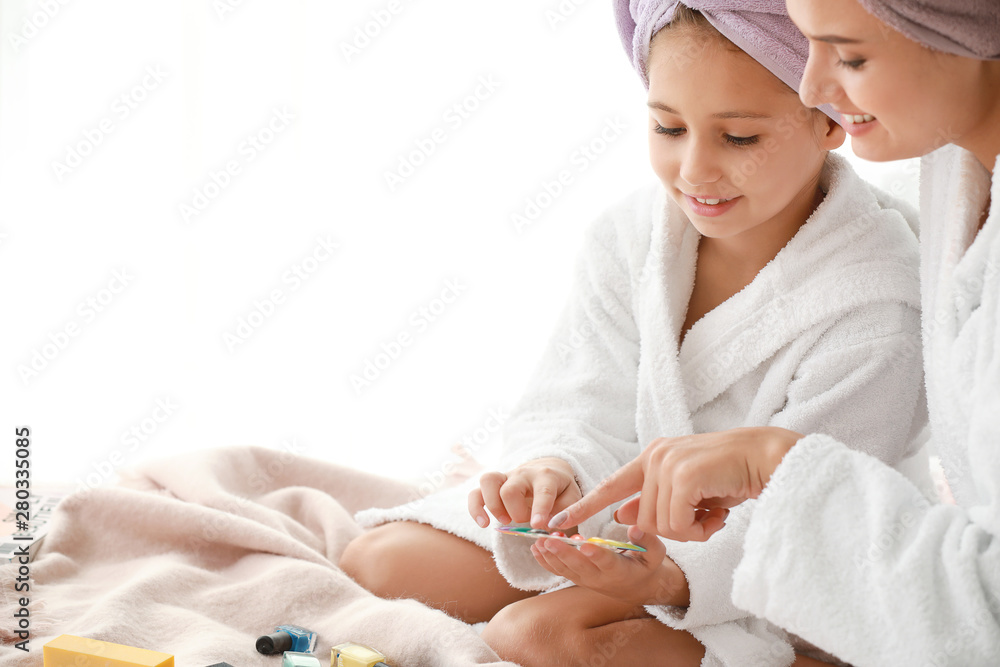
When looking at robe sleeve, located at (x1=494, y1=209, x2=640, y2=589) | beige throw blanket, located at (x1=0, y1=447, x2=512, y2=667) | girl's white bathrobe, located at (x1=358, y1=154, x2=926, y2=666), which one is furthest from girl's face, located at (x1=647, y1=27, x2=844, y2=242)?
beige throw blanket, located at (x1=0, y1=447, x2=512, y2=667)

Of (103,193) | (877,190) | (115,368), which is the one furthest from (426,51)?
(877,190)

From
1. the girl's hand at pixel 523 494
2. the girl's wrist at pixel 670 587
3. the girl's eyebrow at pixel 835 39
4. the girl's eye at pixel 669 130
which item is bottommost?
the girl's wrist at pixel 670 587

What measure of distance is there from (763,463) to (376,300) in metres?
1.75

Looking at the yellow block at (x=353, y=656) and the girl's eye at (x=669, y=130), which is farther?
the girl's eye at (x=669, y=130)

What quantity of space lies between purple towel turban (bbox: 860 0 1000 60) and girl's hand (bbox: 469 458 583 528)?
0.61 meters

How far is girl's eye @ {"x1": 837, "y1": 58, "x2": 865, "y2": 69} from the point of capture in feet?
2.76

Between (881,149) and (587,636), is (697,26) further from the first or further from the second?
(587,636)

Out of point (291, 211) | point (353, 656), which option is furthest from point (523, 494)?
point (291, 211)

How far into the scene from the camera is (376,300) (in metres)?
2.48

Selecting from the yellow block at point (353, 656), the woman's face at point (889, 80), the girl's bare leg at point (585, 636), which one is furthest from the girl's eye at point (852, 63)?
the yellow block at point (353, 656)

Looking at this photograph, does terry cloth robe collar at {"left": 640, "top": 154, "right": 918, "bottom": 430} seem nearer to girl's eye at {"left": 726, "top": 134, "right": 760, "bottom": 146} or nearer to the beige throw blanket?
girl's eye at {"left": 726, "top": 134, "right": 760, "bottom": 146}

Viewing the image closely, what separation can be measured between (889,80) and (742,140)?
0.25 m

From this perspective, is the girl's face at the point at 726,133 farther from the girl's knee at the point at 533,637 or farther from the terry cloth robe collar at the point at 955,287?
the girl's knee at the point at 533,637

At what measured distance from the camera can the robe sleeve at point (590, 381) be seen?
1236 mm
